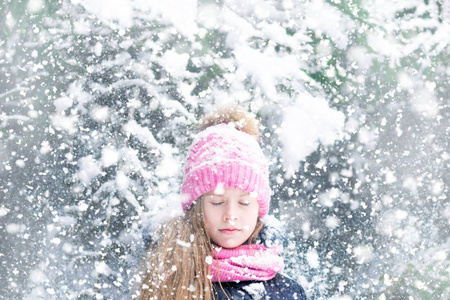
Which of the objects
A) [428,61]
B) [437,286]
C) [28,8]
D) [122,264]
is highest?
[428,61]

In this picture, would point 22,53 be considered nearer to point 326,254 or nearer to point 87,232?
point 87,232

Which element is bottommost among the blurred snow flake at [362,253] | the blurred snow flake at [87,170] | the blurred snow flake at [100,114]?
the blurred snow flake at [362,253]

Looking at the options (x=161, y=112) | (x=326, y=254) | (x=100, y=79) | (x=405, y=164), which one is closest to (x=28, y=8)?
(x=100, y=79)

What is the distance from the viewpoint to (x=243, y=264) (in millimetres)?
1823

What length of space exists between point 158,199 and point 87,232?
54 centimetres

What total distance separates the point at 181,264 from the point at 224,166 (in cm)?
51

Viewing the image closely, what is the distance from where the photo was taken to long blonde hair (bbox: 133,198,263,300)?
1802 mm

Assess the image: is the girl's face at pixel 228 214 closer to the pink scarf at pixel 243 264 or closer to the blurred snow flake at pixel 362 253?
the pink scarf at pixel 243 264

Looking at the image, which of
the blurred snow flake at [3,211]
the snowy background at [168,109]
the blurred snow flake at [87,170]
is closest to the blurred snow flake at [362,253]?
the snowy background at [168,109]

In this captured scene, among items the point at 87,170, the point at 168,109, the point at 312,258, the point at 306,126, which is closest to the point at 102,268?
the point at 87,170

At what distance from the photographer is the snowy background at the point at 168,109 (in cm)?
268

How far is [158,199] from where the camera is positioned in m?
2.69

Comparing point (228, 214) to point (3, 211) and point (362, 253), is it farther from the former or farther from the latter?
point (3, 211)

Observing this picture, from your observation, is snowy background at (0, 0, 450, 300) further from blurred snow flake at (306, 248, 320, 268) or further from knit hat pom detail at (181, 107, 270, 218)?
knit hat pom detail at (181, 107, 270, 218)
